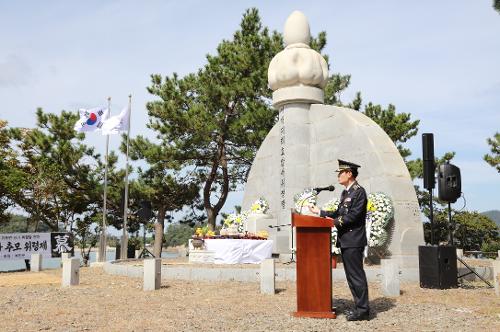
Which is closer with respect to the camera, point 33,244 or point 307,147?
point 307,147

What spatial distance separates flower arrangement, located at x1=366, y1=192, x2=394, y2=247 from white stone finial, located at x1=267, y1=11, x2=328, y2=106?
4.76 meters

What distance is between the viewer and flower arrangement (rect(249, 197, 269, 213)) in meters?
15.6

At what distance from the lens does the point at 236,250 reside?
41.0ft

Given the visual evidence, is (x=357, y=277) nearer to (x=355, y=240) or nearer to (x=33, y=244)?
(x=355, y=240)

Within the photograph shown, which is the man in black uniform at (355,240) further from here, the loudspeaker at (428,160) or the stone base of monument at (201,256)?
the stone base of monument at (201,256)

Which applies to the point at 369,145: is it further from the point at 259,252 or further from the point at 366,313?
the point at 366,313

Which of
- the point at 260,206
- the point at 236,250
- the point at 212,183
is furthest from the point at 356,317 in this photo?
the point at 212,183

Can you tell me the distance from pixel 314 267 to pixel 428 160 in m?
5.10

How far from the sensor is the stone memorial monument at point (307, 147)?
43.5 feet

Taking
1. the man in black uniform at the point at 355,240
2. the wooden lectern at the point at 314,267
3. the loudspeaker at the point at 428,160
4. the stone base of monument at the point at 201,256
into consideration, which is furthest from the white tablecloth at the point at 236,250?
the man in black uniform at the point at 355,240

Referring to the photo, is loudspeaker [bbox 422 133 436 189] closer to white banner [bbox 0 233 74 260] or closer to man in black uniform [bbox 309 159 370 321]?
man in black uniform [bbox 309 159 370 321]

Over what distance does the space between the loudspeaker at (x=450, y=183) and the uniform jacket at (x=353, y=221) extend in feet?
15.6

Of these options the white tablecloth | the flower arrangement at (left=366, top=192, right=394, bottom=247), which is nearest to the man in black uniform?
the flower arrangement at (left=366, top=192, right=394, bottom=247)

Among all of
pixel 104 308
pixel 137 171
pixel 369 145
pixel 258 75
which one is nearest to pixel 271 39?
pixel 258 75
